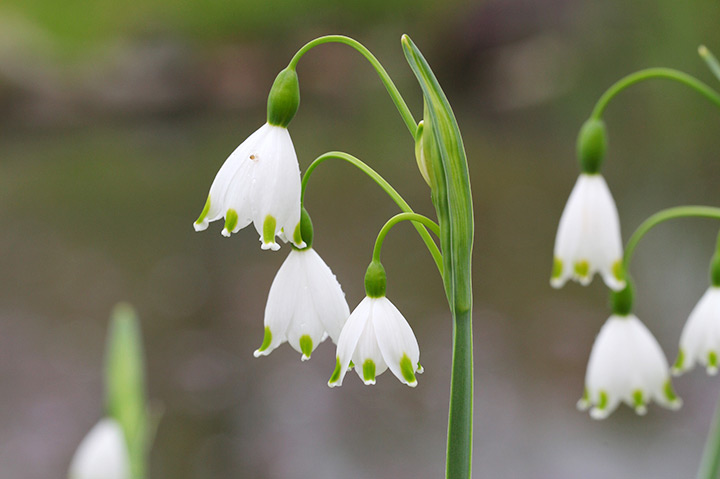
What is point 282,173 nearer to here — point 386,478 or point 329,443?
point 386,478

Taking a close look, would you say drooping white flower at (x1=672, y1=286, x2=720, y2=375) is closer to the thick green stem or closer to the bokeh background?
the thick green stem

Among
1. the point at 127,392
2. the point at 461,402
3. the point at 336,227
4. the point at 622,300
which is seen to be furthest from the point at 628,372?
the point at 336,227

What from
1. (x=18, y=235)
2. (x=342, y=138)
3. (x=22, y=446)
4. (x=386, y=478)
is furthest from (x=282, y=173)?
(x=342, y=138)

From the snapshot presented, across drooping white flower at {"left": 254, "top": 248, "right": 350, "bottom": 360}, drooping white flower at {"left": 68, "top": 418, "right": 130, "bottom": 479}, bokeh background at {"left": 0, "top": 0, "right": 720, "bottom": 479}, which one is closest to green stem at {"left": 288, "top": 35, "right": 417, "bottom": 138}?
drooping white flower at {"left": 254, "top": 248, "right": 350, "bottom": 360}

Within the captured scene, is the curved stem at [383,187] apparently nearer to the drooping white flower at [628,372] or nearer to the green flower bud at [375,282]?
the green flower bud at [375,282]

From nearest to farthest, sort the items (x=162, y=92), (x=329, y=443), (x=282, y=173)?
(x=282, y=173) → (x=329, y=443) → (x=162, y=92)

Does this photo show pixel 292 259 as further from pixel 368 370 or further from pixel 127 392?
pixel 127 392

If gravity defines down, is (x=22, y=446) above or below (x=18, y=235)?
below
